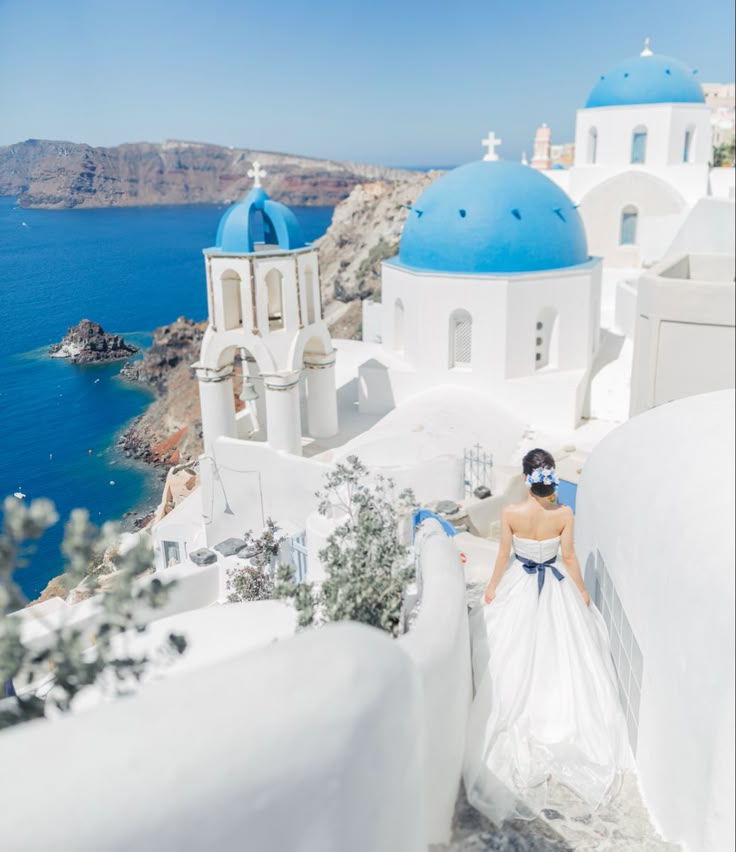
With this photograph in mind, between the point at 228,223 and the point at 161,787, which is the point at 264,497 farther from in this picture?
the point at 161,787

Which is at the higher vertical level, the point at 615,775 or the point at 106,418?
the point at 106,418

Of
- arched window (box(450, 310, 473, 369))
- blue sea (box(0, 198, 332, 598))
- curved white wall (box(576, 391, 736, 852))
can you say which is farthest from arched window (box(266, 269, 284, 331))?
curved white wall (box(576, 391, 736, 852))

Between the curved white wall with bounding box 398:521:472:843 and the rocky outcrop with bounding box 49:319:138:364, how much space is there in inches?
162

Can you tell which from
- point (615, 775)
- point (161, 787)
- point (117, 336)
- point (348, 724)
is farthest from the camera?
point (117, 336)

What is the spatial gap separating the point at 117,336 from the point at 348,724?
5.81 metres

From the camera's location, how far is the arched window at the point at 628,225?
816 inches

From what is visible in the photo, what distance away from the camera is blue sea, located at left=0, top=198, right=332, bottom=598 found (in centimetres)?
609

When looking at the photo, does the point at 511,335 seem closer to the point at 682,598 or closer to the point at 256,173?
the point at 256,173

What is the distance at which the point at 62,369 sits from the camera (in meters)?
6.57

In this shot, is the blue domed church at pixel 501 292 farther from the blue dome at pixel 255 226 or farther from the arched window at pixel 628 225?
the arched window at pixel 628 225

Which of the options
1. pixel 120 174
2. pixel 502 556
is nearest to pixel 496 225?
pixel 120 174

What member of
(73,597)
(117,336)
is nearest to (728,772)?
(117,336)

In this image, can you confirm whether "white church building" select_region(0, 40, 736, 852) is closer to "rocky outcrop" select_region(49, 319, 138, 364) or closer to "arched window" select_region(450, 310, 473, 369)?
"arched window" select_region(450, 310, 473, 369)

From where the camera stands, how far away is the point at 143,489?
8039 mm
